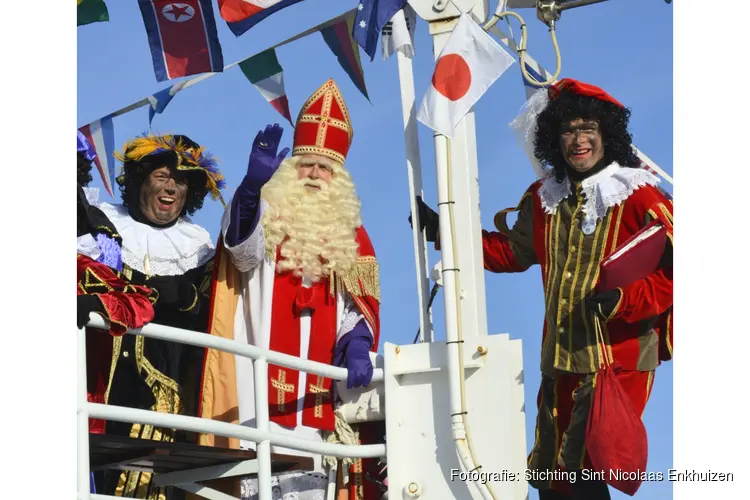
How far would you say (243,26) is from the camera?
820 centimetres

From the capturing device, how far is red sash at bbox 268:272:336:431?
24.9ft

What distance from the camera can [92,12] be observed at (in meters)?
8.86

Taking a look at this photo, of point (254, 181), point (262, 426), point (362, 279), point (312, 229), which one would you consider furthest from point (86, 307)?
point (362, 279)

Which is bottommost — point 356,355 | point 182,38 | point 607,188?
point 356,355

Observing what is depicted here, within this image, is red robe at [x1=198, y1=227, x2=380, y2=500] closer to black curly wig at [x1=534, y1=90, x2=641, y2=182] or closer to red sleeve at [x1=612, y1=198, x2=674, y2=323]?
black curly wig at [x1=534, y1=90, x2=641, y2=182]

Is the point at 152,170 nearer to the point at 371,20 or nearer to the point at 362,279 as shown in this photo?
the point at 362,279

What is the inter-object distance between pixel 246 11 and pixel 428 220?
171 cm

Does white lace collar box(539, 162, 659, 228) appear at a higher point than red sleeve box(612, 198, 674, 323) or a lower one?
higher

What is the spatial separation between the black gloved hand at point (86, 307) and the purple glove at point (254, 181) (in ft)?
4.16

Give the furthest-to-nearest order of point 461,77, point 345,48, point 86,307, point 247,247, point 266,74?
point 266,74 → point 345,48 → point 247,247 → point 461,77 → point 86,307

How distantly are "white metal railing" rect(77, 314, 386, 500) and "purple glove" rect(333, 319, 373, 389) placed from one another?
5cm

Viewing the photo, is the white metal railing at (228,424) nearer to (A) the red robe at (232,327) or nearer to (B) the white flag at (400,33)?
(A) the red robe at (232,327)

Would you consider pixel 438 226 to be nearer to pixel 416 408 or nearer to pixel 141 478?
pixel 416 408

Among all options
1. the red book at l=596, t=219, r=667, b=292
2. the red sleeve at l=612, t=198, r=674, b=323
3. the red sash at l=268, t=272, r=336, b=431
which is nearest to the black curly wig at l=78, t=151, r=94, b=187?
the red sash at l=268, t=272, r=336, b=431
